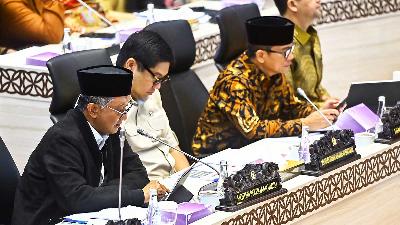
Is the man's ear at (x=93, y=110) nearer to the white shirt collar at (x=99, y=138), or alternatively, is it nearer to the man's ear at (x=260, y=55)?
the white shirt collar at (x=99, y=138)

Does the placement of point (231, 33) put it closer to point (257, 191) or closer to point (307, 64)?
point (307, 64)

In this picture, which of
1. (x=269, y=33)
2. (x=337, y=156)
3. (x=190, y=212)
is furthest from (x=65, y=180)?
(x=269, y=33)

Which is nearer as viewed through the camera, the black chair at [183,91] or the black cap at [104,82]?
the black cap at [104,82]

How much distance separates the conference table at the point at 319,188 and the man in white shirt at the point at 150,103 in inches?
13.8

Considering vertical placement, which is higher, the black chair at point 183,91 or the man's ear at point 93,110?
the man's ear at point 93,110

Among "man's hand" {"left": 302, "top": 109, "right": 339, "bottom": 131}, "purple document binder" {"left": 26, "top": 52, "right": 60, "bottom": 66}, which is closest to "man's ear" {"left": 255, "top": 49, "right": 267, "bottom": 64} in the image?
"man's hand" {"left": 302, "top": 109, "right": 339, "bottom": 131}

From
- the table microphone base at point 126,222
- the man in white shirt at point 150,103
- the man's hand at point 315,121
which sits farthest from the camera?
the man's hand at point 315,121

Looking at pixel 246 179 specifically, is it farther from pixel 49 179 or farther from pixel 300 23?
pixel 300 23

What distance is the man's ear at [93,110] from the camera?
3.91 metres

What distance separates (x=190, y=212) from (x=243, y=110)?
133cm

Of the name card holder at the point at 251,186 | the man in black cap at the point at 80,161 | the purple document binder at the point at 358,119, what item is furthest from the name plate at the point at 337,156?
the man in black cap at the point at 80,161

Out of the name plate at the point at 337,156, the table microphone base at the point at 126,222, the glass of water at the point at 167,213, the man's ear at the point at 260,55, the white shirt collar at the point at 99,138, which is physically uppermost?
the man's ear at the point at 260,55

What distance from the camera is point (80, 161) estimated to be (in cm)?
387

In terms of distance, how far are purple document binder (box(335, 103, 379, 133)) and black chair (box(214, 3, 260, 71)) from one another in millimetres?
915
